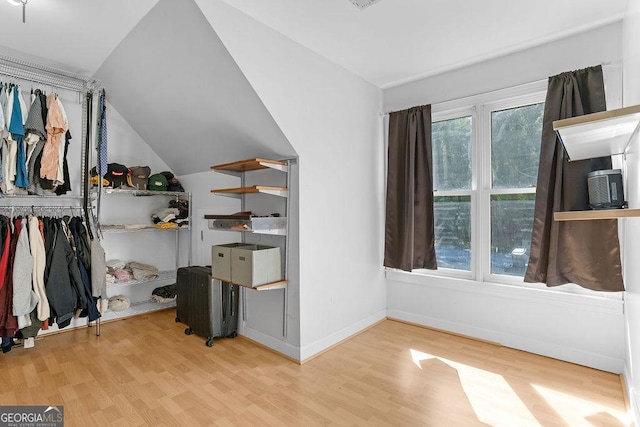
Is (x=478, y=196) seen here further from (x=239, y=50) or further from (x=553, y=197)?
(x=239, y=50)

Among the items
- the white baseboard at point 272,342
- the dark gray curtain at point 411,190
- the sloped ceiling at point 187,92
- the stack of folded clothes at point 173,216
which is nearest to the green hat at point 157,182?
the stack of folded clothes at point 173,216

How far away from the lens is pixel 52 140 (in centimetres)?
299

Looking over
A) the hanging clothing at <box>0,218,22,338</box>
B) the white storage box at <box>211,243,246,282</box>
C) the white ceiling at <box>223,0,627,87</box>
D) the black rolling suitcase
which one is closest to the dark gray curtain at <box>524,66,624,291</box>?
the white ceiling at <box>223,0,627,87</box>

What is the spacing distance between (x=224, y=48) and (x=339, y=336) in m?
2.54

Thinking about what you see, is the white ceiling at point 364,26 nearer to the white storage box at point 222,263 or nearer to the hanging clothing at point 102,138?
the hanging clothing at point 102,138

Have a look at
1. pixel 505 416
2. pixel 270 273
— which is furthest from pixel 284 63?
pixel 505 416

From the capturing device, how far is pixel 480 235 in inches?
124

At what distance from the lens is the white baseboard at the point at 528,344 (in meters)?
2.52

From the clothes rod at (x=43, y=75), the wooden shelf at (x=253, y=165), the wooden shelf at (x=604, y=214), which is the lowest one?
the wooden shelf at (x=604, y=214)

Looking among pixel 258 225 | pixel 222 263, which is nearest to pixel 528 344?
pixel 258 225

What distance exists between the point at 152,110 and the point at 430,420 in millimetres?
3558

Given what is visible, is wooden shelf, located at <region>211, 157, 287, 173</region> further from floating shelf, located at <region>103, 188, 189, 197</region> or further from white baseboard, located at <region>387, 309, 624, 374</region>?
white baseboard, located at <region>387, 309, 624, 374</region>

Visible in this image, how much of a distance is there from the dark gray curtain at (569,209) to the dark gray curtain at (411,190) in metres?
0.93
